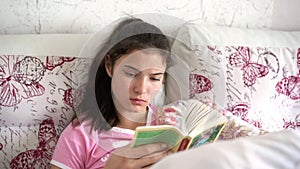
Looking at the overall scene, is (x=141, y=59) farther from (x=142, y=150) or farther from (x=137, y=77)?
(x=142, y=150)

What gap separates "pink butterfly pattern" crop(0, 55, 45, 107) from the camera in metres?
1.15

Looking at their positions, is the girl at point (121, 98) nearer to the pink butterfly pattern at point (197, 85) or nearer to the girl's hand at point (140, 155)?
the girl's hand at point (140, 155)

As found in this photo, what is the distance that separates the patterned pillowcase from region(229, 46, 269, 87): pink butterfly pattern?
0.54 meters

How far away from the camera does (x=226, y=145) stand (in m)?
0.52

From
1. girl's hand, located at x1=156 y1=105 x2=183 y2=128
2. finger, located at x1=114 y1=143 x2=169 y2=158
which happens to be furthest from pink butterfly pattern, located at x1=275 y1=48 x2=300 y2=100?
finger, located at x1=114 y1=143 x2=169 y2=158

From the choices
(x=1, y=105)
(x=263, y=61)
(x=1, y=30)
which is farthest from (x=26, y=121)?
(x=263, y=61)

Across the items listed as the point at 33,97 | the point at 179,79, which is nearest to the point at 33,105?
the point at 33,97

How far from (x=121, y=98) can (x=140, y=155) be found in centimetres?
14

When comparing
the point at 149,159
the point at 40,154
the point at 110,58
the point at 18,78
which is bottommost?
the point at 40,154

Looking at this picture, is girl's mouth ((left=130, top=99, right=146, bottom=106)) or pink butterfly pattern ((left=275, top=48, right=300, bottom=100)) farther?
pink butterfly pattern ((left=275, top=48, right=300, bottom=100))

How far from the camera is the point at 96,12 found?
1392 mm

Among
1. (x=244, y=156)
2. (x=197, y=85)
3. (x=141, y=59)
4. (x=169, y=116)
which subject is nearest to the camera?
(x=244, y=156)

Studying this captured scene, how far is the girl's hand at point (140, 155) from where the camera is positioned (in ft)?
3.12

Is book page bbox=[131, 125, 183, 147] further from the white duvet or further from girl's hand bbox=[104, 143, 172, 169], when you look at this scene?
the white duvet
